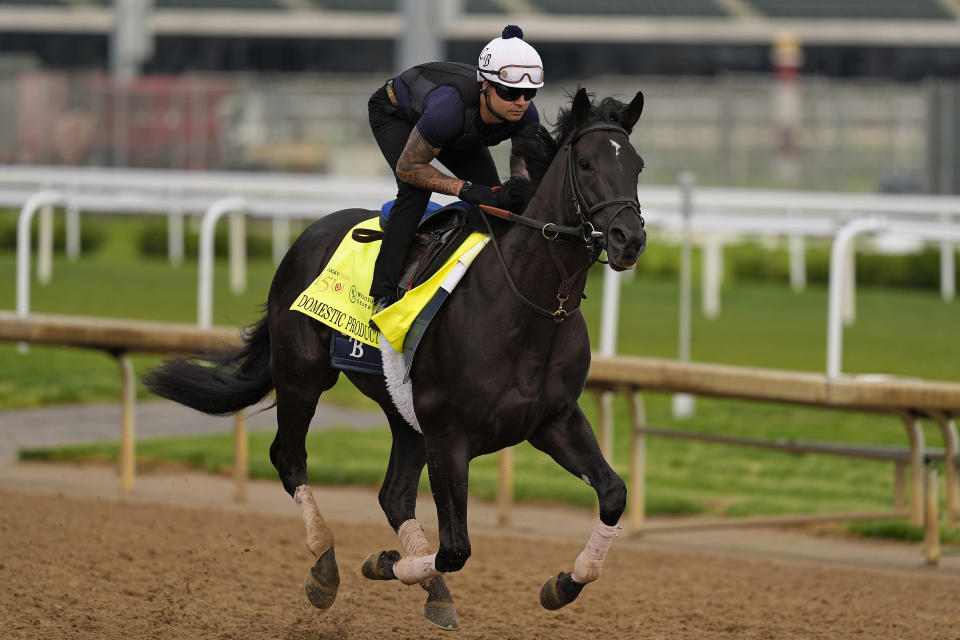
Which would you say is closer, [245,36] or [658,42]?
[658,42]

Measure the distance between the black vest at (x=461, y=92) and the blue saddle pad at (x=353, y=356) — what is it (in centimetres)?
73

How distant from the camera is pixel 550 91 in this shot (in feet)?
72.3

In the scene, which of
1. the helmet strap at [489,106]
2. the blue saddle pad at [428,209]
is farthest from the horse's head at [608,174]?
the blue saddle pad at [428,209]

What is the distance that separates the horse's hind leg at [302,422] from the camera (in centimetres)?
502

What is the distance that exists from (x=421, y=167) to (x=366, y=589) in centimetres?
188

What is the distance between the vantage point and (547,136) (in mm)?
4340

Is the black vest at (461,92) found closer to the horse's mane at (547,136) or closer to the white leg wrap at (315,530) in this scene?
the horse's mane at (547,136)

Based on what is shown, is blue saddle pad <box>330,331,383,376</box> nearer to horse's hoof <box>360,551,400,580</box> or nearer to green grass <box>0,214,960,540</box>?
horse's hoof <box>360,551,400,580</box>

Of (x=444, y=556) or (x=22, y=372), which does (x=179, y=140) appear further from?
(x=444, y=556)

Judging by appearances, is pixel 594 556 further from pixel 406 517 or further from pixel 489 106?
pixel 489 106

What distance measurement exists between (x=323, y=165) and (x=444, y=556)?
17469 mm

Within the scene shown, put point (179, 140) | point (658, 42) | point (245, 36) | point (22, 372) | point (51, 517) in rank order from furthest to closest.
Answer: point (245, 36), point (658, 42), point (179, 140), point (22, 372), point (51, 517)

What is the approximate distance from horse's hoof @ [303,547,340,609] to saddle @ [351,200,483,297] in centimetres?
101

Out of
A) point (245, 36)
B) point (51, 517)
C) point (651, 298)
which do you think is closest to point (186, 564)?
point (51, 517)
